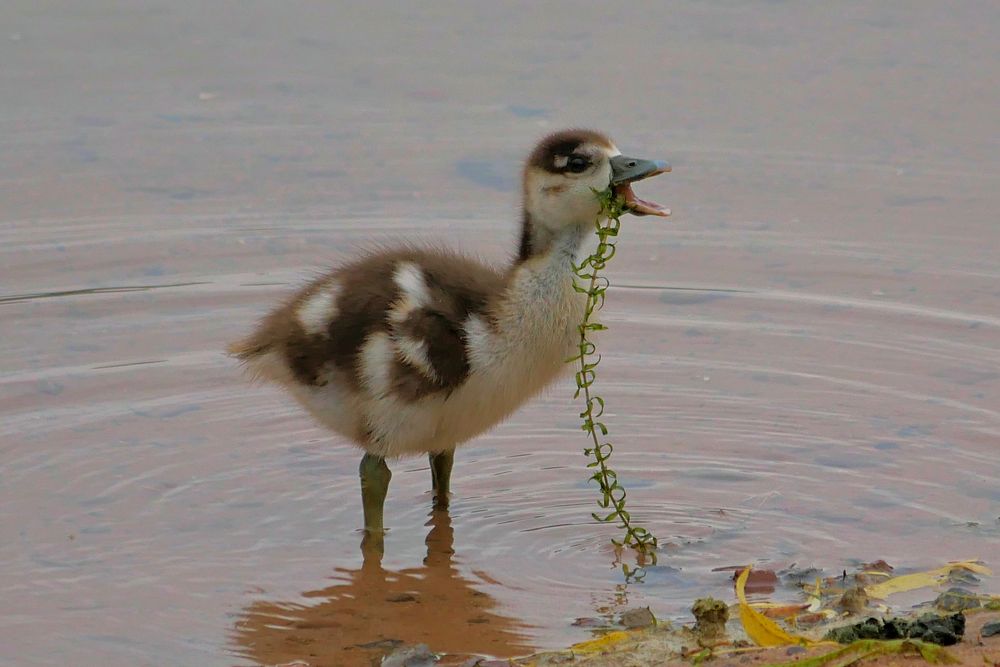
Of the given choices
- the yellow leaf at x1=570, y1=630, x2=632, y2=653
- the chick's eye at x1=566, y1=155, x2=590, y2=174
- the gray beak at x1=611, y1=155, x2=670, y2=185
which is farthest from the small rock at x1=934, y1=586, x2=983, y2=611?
the chick's eye at x1=566, y1=155, x2=590, y2=174

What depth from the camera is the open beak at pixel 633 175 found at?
6531 millimetres

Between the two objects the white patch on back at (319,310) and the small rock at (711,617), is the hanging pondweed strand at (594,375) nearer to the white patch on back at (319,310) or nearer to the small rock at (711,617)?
the small rock at (711,617)

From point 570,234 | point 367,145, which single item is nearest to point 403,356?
point 570,234

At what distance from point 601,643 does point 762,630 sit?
56 cm

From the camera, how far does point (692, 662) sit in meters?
5.25

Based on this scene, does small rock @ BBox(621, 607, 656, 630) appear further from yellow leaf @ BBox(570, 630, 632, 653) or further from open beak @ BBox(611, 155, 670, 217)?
open beak @ BBox(611, 155, 670, 217)

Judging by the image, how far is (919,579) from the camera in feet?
20.5

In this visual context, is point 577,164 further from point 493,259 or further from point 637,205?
point 493,259

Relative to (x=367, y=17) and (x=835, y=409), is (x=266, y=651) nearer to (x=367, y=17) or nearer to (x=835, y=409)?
(x=835, y=409)

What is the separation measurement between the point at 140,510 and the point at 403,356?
1.42 meters

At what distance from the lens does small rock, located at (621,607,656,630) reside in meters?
5.90

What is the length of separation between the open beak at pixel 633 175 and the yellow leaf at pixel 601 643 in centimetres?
164

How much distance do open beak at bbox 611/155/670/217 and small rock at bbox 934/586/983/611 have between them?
1.72 meters

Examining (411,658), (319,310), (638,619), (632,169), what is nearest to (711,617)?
(638,619)
